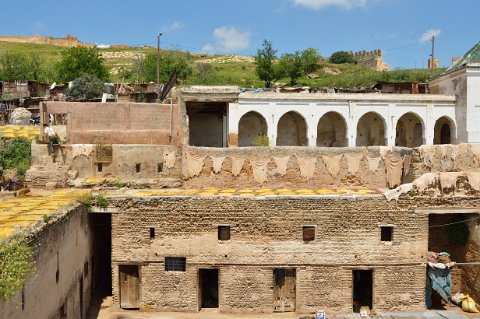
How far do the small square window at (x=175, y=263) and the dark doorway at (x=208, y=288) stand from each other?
33.7 inches

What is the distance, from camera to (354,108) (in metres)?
25.5

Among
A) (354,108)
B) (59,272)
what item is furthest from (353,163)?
(59,272)

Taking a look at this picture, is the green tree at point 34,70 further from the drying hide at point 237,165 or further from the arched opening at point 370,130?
the drying hide at point 237,165

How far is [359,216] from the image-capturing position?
→ 53.0ft

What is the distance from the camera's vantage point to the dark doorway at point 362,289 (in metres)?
16.9

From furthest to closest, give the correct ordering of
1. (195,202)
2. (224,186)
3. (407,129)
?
(407,129) → (224,186) → (195,202)

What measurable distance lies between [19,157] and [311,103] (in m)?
14.2

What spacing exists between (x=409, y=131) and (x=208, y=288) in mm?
16476

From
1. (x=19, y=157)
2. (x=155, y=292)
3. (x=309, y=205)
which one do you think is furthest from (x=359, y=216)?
(x=19, y=157)

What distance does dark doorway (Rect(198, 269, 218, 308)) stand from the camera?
55.7 ft

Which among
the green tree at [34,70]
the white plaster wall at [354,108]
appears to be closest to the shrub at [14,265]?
the white plaster wall at [354,108]

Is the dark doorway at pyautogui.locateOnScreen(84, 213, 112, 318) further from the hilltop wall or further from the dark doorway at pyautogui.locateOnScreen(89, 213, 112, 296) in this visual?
the hilltop wall

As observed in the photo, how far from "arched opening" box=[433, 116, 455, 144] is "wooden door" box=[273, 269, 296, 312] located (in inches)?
584

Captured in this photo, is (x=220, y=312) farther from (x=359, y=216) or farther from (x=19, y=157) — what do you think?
(x=19, y=157)
